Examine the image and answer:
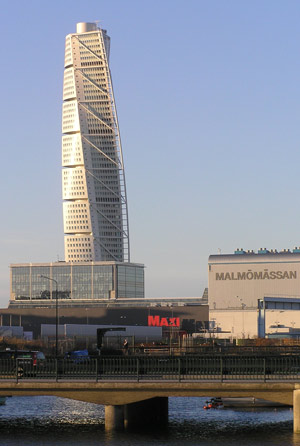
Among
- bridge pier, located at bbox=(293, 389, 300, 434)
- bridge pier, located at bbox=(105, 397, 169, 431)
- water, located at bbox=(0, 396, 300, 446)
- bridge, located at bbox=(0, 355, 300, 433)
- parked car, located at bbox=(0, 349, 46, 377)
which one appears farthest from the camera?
parked car, located at bbox=(0, 349, 46, 377)

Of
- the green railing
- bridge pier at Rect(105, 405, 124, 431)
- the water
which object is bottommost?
the water

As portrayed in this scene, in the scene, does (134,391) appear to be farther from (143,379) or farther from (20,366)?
(20,366)

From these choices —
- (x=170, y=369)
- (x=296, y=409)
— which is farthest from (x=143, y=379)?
(x=296, y=409)

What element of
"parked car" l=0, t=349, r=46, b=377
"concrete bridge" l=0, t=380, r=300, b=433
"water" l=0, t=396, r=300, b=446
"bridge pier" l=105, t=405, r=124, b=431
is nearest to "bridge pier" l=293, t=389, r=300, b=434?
"concrete bridge" l=0, t=380, r=300, b=433

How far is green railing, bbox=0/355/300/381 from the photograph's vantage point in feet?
194

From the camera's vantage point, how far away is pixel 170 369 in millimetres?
60000

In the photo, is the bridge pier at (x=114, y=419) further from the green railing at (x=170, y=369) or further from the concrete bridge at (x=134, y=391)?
the green railing at (x=170, y=369)

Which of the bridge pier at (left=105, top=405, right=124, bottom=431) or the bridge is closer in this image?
the bridge

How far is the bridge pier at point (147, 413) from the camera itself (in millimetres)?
59991

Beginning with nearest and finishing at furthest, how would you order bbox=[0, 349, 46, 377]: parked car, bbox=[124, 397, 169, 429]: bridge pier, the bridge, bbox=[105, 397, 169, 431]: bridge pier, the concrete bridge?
1. the concrete bridge
2. the bridge
3. bbox=[105, 397, 169, 431]: bridge pier
4. bbox=[124, 397, 169, 429]: bridge pier
5. bbox=[0, 349, 46, 377]: parked car

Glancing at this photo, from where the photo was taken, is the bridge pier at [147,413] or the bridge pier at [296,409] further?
the bridge pier at [147,413]

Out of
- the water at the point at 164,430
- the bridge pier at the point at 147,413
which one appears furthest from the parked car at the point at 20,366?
the bridge pier at the point at 147,413

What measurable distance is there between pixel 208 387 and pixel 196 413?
14.3 meters

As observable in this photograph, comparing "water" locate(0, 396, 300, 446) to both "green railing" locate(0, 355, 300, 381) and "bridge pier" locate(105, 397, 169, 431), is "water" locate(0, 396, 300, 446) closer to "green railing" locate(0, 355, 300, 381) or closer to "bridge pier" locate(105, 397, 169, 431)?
"bridge pier" locate(105, 397, 169, 431)
